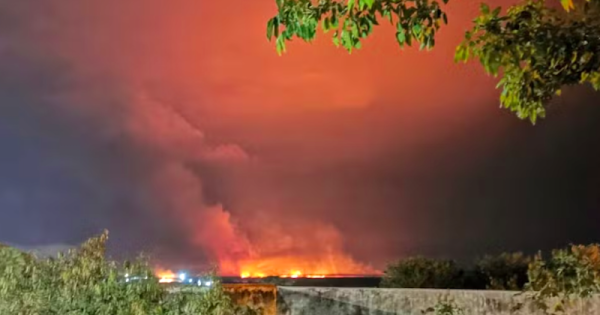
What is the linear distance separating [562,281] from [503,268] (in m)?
8.67

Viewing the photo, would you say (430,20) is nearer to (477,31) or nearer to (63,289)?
(477,31)

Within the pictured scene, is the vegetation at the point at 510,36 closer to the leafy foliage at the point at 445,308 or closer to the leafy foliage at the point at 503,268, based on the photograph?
the leafy foliage at the point at 445,308

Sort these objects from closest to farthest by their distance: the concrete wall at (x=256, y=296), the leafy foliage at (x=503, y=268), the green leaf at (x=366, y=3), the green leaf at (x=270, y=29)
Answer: the green leaf at (x=366, y=3), the green leaf at (x=270, y=29), the concrete wall at (x=256, y=296), the leafy foliage at (x=503, y=268)

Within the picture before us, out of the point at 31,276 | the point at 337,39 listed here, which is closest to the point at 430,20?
the point at 337,39

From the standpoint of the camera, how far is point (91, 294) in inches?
310

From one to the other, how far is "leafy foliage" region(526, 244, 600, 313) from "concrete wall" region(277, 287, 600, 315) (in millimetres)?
340

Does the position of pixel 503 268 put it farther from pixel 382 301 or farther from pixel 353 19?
pixel 353 19

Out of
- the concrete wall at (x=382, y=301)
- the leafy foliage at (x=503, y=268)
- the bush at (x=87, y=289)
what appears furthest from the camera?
the leafy foliage at (x=503, y=268)

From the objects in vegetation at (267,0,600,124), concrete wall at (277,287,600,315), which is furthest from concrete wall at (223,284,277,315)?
vegetation at (267,0,600,124)

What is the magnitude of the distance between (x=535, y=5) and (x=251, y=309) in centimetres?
644

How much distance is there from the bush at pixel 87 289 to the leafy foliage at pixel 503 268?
431 inches

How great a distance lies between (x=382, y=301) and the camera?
444 inches

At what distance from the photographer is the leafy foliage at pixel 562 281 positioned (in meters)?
10.1

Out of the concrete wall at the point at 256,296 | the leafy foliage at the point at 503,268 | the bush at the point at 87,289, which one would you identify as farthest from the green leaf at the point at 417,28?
the leafy foliage at the point at 503,268
